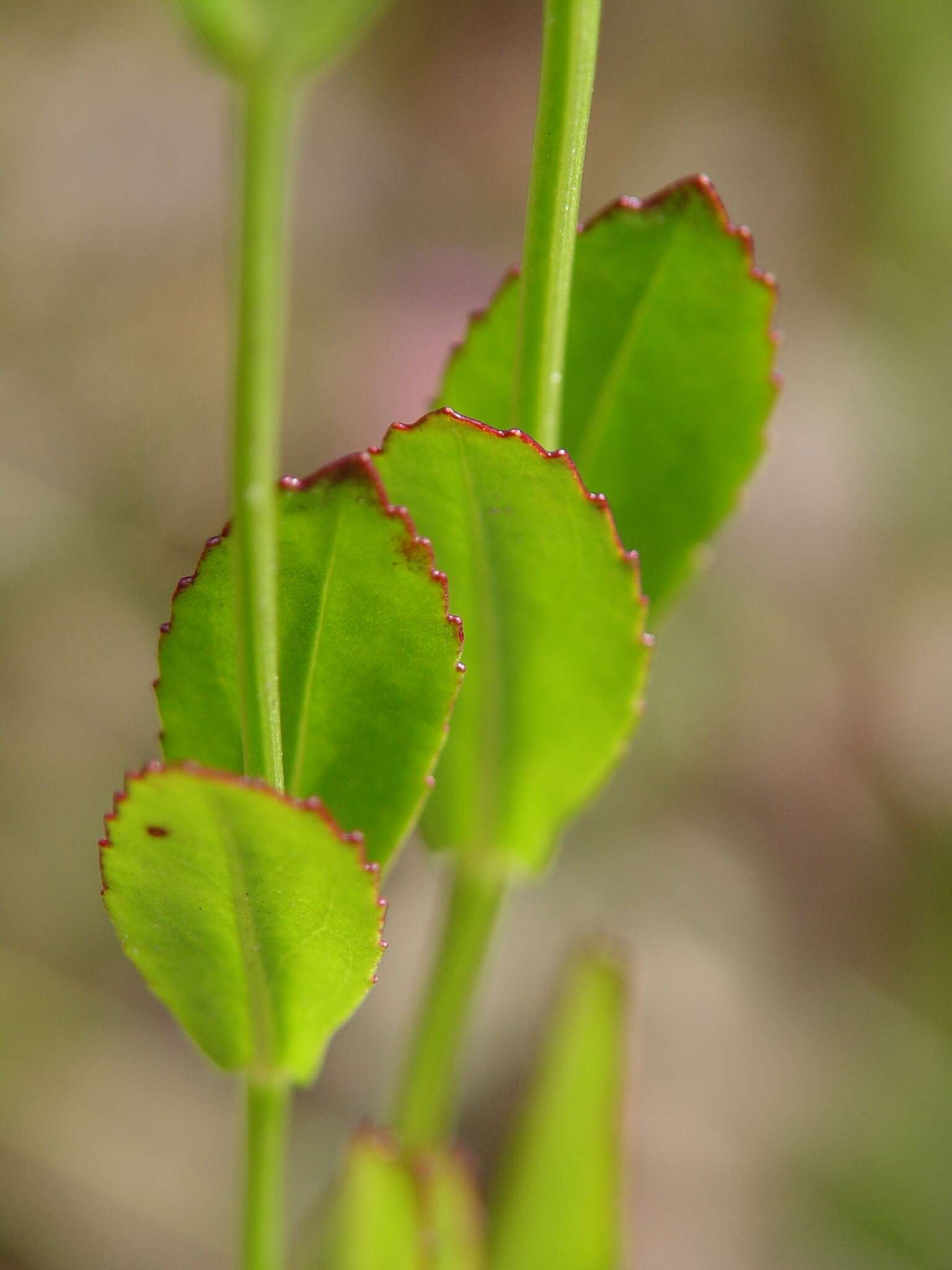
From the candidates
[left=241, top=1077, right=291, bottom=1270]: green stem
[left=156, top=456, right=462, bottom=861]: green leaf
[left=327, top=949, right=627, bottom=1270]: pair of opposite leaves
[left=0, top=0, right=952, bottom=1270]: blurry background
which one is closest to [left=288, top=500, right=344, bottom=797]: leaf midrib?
[left=156, top=456, right=462, bottom=861]: green leaf

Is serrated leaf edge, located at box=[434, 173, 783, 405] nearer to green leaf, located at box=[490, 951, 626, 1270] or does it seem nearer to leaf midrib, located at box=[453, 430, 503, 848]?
leaf midrib, located at box=[453, 430, 503, 848]

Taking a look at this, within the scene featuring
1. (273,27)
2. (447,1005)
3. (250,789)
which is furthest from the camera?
(447,1005)

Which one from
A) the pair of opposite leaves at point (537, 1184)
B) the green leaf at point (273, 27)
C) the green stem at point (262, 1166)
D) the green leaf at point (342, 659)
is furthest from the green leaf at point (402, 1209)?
the green leaf at point (273, 27)

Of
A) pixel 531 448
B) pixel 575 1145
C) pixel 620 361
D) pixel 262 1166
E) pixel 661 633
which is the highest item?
pixel 661 633

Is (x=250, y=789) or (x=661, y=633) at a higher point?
(x=661, y=633)

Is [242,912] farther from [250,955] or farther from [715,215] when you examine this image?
[715,215]

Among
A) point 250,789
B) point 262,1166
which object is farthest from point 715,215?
point 262,1166
